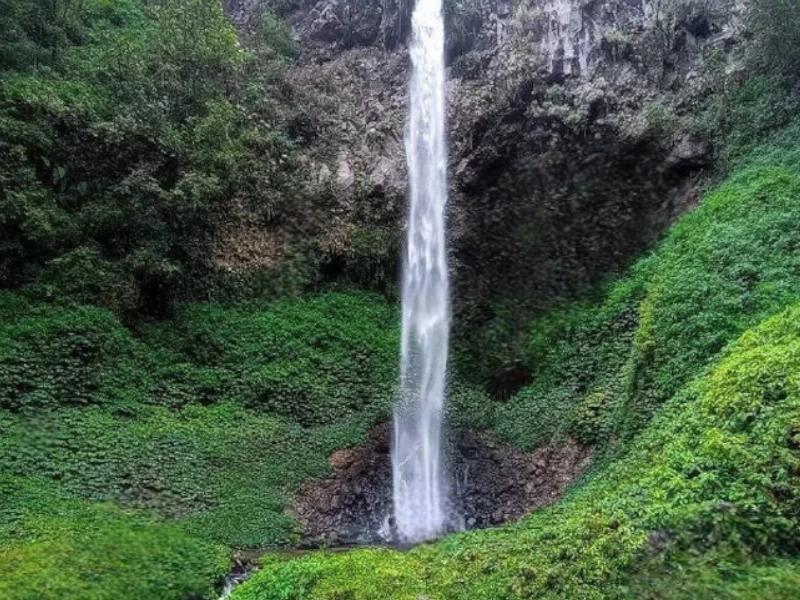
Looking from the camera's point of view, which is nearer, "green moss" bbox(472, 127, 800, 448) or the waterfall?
"green moss" bbox(472, 127, 800, 448)

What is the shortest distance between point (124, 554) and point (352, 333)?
8970 millimetres

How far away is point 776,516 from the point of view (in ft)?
20.1

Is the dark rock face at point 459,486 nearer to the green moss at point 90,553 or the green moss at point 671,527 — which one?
the green moss at point 90,553

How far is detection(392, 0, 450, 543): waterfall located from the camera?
14008 millimetres

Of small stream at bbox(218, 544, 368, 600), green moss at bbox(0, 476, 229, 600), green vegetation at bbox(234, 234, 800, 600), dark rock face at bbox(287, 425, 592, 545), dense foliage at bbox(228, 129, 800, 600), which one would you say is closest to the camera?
green vegetation at bbox(234, 234, 800, 600)

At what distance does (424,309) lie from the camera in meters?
18.0

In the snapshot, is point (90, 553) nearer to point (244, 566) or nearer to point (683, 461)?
point (244, 566)

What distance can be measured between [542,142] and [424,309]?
5.95m

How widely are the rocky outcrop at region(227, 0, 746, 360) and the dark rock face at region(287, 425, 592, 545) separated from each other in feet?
14.8

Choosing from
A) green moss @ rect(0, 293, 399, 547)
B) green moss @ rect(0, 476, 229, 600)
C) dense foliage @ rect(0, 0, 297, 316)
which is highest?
dense foliage @ rect(0, 0, 297, 316)

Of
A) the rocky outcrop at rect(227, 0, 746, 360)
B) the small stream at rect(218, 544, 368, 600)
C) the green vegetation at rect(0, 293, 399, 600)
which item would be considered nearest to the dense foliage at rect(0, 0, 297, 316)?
the green vegetation at rect(0, 293, 399, 600)

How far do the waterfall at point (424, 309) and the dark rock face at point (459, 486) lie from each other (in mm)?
374

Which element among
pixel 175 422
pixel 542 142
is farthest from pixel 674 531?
pixel 542 142

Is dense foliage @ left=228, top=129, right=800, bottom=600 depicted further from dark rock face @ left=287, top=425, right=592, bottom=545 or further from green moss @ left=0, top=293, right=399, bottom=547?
green moss @ left=0, top=293, right=399, bottom=547
